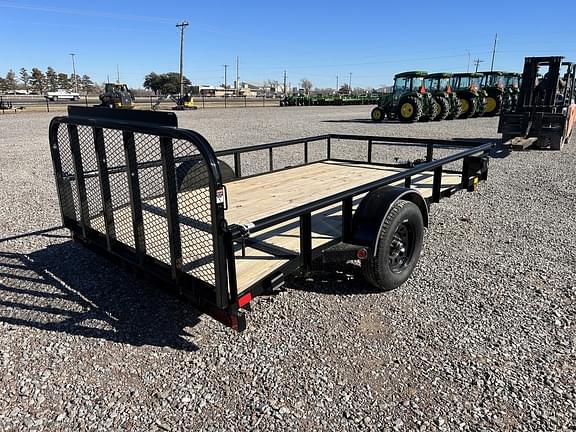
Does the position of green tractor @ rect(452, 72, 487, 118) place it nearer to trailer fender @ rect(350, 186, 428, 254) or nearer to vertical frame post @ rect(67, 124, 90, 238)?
trailer fender @ rect(350, 186, 428, 254)

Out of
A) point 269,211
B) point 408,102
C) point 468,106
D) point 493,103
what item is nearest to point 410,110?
point 408,102

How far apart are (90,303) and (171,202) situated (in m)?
1.51

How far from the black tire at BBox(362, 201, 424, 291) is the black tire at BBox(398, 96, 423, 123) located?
18147mm

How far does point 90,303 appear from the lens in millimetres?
3480

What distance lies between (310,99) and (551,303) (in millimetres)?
43553

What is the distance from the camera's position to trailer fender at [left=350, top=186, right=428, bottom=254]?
10.4 feet

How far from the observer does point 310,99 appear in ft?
148

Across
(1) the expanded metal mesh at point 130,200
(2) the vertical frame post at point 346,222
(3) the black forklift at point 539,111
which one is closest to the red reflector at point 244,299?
(1) the expanded metal mesh at point 130,200

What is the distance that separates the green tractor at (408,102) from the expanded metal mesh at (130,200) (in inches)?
741

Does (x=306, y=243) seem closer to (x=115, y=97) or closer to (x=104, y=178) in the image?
(x=104, y=178)

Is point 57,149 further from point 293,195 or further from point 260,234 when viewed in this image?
point 293,195

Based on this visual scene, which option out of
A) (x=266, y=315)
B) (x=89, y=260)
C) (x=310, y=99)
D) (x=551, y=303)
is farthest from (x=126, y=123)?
(x=310, y=99)

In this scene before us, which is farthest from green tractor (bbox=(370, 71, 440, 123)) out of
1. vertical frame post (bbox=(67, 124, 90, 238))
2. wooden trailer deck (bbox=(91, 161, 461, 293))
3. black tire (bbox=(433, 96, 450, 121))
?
vertical frame post (bbox=(67, 124, 90, 238))

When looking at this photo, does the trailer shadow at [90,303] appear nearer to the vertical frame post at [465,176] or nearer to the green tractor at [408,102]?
the vertical frame post at [465,176]
